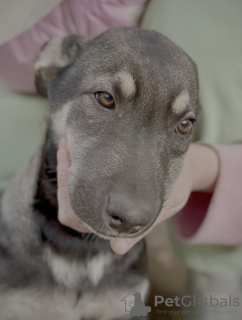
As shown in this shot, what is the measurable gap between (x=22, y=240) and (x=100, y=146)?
0.69m

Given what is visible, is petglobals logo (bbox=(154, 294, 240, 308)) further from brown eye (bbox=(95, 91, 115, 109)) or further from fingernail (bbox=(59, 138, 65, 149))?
brown eye (bbox=(95, 91, 115, 109))

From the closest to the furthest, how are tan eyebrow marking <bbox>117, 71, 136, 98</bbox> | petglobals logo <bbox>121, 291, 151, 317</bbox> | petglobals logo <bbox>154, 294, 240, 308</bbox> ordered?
tan eyebrow marking <bbox>117, 71, 136, 98</bbox> < petglobals logo <bbox>121, 291, 151, 317</bbox> < petglobals logo <bbox>154, 294, 240, 308</bbox>

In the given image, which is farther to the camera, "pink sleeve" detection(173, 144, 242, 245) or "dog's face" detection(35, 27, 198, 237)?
"pink sleeve" detection(173, 144, 242, 245)

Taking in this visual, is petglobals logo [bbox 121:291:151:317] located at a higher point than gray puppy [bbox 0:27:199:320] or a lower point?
lower

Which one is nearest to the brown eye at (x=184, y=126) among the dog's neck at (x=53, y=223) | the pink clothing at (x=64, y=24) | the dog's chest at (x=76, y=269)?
the dog's neck at (x=53, y=223)

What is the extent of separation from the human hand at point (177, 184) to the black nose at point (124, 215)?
0.57 ft

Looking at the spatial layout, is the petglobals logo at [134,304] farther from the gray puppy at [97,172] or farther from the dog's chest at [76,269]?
the dog's chest at [76,269]

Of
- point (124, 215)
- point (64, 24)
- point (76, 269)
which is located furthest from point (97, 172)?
point (64, 24)

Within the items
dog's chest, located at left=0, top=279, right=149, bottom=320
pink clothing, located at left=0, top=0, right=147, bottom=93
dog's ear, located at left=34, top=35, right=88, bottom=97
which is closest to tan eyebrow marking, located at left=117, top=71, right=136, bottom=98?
dog's ear, located at left=34, top=35, right=88, bottom=97

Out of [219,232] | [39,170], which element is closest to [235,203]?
[219,232]

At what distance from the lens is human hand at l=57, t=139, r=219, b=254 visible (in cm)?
157

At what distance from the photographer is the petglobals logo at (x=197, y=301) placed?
2053mm

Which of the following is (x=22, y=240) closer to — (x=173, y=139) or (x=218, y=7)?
(x=173, y=139)

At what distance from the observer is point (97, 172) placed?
1.39 m
